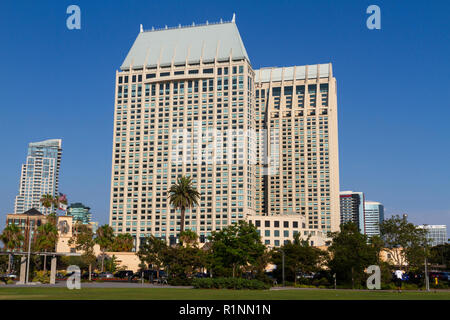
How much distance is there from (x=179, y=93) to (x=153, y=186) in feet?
123

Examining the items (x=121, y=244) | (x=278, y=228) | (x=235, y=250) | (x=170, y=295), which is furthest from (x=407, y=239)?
(x=278, y=228)

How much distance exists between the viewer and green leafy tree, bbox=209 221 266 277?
246ft

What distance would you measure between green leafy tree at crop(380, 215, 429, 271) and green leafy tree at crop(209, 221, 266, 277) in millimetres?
28329

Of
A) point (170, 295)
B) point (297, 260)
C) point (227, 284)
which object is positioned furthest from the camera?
point (297, 260)

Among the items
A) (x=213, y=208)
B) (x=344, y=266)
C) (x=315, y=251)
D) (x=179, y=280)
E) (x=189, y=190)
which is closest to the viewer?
(x=179, y=280)

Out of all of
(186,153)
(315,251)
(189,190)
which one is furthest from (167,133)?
(315,251)

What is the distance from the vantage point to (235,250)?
74.6 meters

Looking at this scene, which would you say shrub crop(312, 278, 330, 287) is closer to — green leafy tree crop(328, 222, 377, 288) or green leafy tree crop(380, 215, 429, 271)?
green leafy tree crop(328, 222, 377, 288)

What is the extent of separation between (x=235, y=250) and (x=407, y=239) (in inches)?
1365

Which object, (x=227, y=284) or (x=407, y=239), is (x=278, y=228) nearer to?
(x=407, y=239)

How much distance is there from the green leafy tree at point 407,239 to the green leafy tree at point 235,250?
1115 inches

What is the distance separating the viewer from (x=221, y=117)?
188875 millimetres

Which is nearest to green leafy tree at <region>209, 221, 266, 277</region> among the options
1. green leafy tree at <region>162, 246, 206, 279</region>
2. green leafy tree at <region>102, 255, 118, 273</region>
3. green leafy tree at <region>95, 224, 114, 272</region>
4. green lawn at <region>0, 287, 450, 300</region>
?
green leafy tree at <region>162, 246, 206, 279</region>
